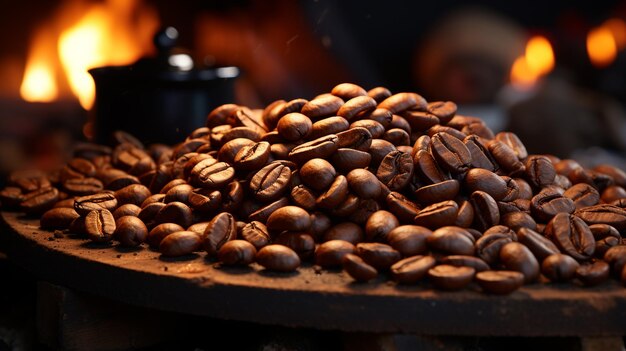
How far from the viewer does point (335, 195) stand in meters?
1.90

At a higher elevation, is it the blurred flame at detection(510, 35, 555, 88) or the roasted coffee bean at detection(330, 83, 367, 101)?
the blurred flame at detection(510, 35, 555, 88)

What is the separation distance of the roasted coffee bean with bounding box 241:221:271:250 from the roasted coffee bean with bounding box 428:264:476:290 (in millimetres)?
399

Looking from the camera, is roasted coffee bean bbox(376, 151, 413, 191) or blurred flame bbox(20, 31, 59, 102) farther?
blurred flame bbox(20, 31, 59, 102)

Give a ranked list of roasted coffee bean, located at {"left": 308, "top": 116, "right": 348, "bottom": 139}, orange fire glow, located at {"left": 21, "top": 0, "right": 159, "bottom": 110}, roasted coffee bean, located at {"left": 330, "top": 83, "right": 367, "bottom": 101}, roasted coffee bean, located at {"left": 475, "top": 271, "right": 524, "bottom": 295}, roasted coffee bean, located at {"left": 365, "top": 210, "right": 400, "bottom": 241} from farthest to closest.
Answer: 1. orange fire glow, located at {"left": 21, "top": 0, "right": 159, "bottom": 110}
2. roasted coffee bean, located at {"left": 330, "top": 83, "right": 367, "bottom": 101}
3. roasted coffee bean, located at {"left": 308, "top": 116, "right": 348, "bottom": 139}
4. roasted coffee bean, located at {"left": 365, "top": 210, "right": 400, "bottom": 241}
5. roasted coffee bean, located at {"left": 475, "top": 271, "right": 524, "bottom": 295}

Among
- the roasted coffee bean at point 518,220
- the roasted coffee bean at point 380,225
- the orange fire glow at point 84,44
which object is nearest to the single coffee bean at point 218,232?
the roasted coffee bean at point 380,225

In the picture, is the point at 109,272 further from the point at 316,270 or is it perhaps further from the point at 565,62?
the point at 565,62

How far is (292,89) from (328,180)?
9.76 ft

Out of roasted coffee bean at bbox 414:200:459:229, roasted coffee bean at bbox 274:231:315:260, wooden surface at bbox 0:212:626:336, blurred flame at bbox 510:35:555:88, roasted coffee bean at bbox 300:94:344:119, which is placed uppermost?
blurred flame at bbox 510:35:555:88

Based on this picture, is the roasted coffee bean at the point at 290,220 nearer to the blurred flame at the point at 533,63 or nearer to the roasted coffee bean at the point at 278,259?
the roasted coffee bean at the point at 278,259

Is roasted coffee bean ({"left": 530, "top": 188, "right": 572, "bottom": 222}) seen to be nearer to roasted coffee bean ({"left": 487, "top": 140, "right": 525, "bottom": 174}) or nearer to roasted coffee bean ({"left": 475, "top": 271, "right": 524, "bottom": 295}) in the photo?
roasted coffee bean ({"left": 487, "top": 140, "right": 525, "bottom": 174})

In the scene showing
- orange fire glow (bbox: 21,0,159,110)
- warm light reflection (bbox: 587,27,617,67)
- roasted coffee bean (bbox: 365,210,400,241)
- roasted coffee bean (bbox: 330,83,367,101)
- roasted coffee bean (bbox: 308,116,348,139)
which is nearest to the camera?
roasted coffee bean (bbox: 365,210,400,241)

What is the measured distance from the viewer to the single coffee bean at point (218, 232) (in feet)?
6.19

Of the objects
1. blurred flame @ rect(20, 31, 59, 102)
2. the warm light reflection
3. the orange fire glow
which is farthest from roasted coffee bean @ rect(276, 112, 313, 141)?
the warm light reflection

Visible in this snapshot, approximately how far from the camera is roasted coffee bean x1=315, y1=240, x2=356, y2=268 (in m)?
1.81
